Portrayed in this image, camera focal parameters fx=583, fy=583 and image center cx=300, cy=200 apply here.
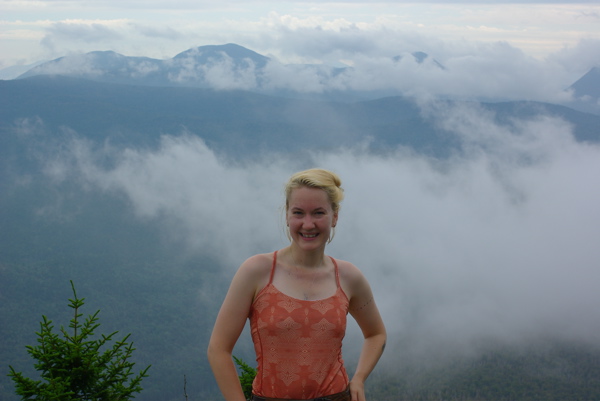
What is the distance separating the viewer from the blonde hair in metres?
3.08

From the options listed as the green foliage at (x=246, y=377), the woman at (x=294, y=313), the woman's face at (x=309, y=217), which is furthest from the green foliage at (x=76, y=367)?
the woman's face at (x=309, y=217)

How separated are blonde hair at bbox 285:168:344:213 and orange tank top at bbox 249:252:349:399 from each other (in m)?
0.40

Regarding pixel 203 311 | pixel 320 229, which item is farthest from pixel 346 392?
pixel 203 311

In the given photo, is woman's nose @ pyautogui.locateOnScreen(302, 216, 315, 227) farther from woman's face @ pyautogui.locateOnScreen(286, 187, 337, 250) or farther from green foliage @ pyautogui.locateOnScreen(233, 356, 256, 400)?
green foliage @ pyautogui.locateOnScreen(233, 356, 256, 400)

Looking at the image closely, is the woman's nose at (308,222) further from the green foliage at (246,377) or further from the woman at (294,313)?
the green foliage at (246,377)

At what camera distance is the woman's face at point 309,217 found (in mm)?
3102

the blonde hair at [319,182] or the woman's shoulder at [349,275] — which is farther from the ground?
the blonde hair at [319,182]

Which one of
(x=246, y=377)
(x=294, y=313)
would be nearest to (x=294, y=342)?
(x=294, y=313)

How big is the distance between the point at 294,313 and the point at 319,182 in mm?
701

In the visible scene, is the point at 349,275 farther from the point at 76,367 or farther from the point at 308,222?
the point at 76,367

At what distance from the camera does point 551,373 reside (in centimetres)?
11400

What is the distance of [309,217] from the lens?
311 centimetres

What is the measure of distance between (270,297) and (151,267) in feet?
642

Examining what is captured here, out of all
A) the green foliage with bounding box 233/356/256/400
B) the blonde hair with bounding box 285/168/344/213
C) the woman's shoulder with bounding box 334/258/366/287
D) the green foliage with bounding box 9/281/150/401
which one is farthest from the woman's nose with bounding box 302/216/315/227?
the green foliage with bounding box 233/356/256/400
